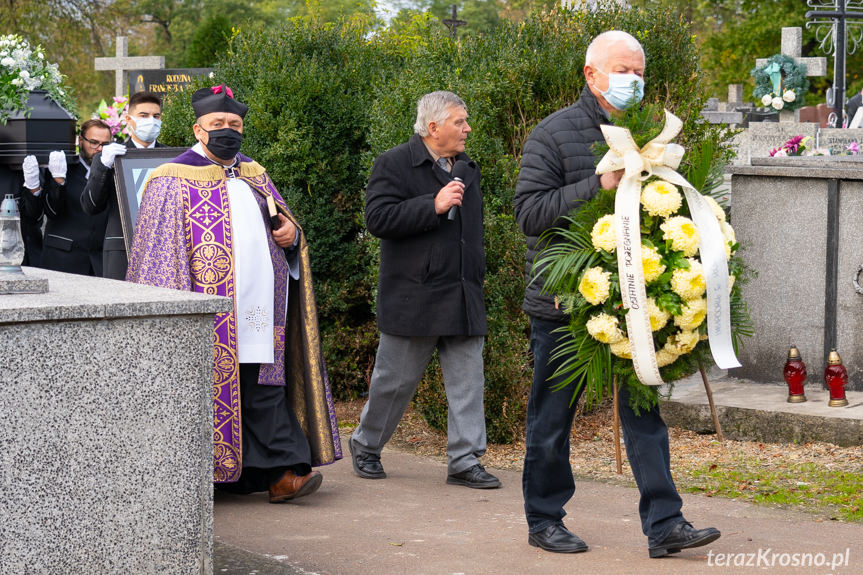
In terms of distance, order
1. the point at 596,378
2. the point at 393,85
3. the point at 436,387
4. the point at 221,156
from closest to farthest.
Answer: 1. the point at 596,378
2. the point at 221,156
3. the point at 436,387
4. the point at 393,85

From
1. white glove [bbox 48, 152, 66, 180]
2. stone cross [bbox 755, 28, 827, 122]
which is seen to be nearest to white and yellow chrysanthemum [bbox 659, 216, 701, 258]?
white glove [bbox 48, 152, 66, 180]

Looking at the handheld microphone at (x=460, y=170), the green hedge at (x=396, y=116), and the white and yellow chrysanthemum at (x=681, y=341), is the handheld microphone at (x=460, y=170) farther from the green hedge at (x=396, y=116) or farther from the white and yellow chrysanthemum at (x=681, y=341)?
the white and yellow chrysanthemum at (x=681, y=341)

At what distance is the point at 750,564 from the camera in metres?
4.51

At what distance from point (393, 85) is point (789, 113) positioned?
41.5 feet

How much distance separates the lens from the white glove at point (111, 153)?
675cm

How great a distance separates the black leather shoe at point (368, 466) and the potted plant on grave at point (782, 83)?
13184mm

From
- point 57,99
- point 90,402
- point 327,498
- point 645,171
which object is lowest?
point 327,498

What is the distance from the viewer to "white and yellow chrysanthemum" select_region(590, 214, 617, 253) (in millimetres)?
4266

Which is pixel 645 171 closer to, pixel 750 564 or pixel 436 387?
pixel 750 564

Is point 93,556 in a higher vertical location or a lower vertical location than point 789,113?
lower

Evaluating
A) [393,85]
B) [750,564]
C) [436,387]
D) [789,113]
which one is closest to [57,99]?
[393,85]

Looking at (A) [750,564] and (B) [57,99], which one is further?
(B) [57,99]

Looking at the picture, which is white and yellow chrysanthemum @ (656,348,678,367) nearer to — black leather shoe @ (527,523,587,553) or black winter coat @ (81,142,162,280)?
black leather shoe @ (527,523,587,553)

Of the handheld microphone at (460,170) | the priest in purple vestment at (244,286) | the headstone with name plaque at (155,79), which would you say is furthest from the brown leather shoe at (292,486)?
the headstone with name plaque at (155,79)
